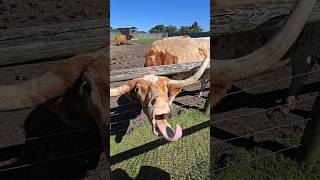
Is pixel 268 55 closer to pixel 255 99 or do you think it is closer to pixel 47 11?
pixel 47 11

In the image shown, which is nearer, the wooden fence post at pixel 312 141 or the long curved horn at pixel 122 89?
the long curved horn at pixel 122 89

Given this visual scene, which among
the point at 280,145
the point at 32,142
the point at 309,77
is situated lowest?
the point at 280,145

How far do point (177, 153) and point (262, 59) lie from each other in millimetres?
763

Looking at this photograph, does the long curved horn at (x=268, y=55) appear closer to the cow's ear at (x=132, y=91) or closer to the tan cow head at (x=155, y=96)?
the tan cow head at (x=155, y=96)

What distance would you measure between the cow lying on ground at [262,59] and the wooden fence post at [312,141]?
999 mm

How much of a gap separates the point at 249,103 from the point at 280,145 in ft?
1.43

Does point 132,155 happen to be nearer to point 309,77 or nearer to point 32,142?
point 32,142

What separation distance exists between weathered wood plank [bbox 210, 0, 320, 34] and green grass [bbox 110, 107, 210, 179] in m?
0.58

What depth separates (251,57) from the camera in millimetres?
2408

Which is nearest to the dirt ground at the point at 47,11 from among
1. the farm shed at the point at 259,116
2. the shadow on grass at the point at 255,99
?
the farm shed at the point at 259,116

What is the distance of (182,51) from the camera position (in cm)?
263

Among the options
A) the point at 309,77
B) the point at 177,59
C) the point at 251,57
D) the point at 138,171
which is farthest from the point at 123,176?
the point at 309,77

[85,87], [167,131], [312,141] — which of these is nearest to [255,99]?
[312,141]

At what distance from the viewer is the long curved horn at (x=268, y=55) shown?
2381 millimetres
